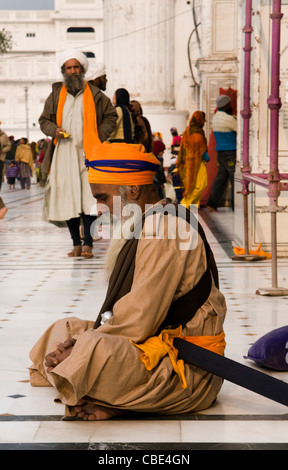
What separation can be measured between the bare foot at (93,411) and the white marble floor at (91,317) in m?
0.03

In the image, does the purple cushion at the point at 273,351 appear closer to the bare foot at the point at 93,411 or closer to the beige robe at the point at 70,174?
the bare foot at the point at 93,411

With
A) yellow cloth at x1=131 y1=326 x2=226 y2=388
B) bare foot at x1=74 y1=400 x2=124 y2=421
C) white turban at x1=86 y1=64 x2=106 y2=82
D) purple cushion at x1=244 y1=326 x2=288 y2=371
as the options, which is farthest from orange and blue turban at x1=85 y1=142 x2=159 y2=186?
white turban at x1=86 y1=64 x2=106 y2=82

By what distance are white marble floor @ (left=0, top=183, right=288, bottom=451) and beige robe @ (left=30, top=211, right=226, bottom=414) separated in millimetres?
85

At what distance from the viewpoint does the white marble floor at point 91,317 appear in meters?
2.32

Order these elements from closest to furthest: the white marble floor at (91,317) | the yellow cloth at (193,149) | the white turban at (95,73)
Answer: the white marble floor at (91,317) < the white turban at (95,73) < the yellow cloth at (193,149)

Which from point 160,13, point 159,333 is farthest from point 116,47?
point 159,333

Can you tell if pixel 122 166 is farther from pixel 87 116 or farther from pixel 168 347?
pixel 87 116

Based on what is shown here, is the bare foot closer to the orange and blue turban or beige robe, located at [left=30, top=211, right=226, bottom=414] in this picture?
beige robe, located at [left=30, top=211, right=226, bottom=414]

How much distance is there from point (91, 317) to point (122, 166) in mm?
1552

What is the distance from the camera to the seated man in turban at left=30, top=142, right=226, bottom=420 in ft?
7.77

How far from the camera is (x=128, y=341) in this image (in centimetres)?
240

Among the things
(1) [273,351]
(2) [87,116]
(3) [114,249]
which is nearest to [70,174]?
(2) [87,116]

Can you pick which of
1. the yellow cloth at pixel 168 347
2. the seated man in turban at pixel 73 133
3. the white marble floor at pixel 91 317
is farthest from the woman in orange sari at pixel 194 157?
the yellow cloth at pixel 168 347
